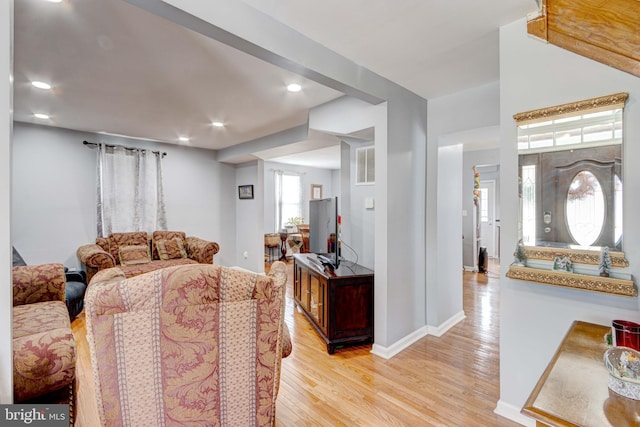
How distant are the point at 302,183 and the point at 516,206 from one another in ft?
22.2

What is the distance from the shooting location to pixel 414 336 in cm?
299

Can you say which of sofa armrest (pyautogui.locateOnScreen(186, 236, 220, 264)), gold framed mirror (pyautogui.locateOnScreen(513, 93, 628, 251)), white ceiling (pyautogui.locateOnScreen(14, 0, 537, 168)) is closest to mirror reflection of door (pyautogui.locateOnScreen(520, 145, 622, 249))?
gold framed mirror (pyautogui.locateOnScreen(513, 93, 628, 251))

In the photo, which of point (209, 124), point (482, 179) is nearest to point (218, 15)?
point (209, 124)

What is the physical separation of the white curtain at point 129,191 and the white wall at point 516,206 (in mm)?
5253

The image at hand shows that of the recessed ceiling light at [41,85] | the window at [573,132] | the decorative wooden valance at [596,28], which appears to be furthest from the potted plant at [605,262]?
the recessed ceiling light at [41,85]

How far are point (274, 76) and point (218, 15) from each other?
1.07 m

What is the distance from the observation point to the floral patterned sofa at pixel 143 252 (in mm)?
4012

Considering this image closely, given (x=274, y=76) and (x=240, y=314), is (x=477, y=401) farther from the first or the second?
(x=274, y=76)

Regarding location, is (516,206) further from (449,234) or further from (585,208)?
(449,234)

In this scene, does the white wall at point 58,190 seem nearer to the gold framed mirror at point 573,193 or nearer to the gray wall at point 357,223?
the gray wall at point 357,223

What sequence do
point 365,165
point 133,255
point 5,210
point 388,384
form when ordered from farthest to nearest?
point 133,255
point 365,165
point 388,384
point 5,210

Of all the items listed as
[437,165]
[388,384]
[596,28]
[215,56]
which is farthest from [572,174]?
[215,56]

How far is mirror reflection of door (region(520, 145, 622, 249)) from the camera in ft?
5.03

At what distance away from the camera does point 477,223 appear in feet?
20.8
